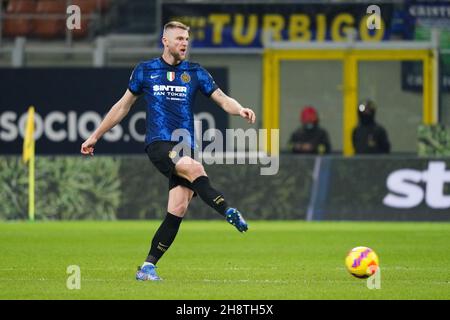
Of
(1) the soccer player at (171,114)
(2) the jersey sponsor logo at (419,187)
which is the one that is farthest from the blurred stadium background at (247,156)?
(1) the soccer player at (171,114)

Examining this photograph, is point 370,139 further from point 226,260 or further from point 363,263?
point 363,263

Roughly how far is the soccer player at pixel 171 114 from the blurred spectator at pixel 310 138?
11.5 meters

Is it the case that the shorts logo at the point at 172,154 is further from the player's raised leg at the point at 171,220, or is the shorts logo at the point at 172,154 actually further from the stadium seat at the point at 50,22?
the stadium seat at the point at 50,22

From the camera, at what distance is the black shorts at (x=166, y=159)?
1116cm

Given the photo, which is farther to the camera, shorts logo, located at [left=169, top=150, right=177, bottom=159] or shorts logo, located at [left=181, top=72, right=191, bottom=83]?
shorts logo, located at [left=181, top=72, right=191, bottom=83]

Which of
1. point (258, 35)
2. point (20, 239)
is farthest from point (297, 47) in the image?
point (20, 239)

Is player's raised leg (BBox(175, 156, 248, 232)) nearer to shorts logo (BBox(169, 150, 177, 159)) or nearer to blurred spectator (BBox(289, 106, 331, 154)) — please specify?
shorts logo (BBox(169, 150, 177, 159))

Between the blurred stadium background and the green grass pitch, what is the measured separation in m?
0.03

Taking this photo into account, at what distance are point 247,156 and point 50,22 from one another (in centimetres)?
712

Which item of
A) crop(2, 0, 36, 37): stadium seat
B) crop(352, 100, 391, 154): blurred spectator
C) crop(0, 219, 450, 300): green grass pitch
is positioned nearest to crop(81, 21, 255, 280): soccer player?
crop(0, 219, 450, 300): green grass pitch

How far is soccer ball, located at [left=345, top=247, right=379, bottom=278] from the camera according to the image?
11.0m

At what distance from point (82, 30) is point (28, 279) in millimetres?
15250

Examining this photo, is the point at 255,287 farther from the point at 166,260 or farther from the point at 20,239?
the point at 20,239

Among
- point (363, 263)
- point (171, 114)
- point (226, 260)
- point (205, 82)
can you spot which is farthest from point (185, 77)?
point (226, 260)
